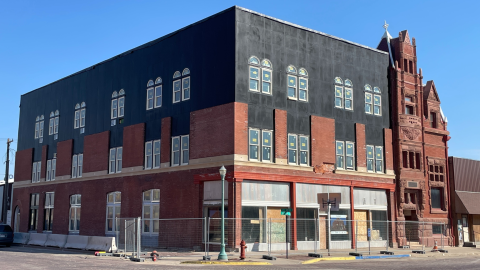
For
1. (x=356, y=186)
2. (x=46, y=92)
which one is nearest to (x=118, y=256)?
(x=356, y=186)

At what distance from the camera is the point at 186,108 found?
35.9 meters

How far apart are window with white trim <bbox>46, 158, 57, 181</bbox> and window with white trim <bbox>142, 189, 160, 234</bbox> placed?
16.2 m

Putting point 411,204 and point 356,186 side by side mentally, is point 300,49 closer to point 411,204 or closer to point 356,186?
point 356,186

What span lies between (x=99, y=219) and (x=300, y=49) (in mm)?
21635

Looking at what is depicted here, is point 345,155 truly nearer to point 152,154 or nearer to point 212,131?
point 212,131

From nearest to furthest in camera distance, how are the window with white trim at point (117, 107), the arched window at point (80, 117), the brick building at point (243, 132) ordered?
the brick building at point (243, 132), the window with white trim at point (117, 107), the arched window at point (80, 117)

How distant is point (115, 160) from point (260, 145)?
14.7 metres

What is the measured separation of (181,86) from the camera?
36.7m

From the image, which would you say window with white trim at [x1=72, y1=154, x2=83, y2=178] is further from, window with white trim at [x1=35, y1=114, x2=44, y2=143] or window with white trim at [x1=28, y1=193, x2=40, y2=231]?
window with white trim at [x1=35, y1=114, x2=44, y2=143]

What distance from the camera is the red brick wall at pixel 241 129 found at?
105 ft

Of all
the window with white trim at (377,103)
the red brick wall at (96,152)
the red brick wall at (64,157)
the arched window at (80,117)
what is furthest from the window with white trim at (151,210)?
the window with white trim at (377,103)

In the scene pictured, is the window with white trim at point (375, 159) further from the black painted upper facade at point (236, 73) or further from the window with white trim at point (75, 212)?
the window with white trim at point (75, 212)

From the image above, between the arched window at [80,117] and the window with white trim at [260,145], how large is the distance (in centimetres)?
2030

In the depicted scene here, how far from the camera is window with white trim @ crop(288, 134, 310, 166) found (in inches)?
1378
